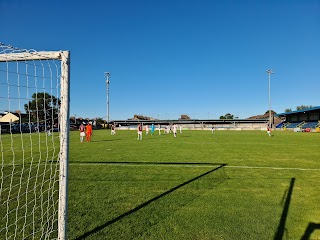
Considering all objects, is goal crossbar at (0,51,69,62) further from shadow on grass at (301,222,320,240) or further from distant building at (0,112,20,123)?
shadow on grass at (301,222,320,240)

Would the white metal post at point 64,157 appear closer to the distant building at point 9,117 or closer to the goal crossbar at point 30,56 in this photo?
the goal crossbar at point 30,56

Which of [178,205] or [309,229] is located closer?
[309,229]

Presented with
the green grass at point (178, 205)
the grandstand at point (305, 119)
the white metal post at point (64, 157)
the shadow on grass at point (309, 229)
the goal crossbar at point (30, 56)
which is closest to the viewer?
the white metal post at point (64, 157)

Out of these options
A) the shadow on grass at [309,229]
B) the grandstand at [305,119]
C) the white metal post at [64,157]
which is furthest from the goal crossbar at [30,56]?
the grandstand at [305,119]

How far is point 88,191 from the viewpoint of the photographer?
620 cm

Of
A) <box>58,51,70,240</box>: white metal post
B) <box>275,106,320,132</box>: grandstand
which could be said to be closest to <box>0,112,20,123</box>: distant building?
<box>58,51,70,240</box>: white metal post

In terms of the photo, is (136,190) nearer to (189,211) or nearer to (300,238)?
(189,211)

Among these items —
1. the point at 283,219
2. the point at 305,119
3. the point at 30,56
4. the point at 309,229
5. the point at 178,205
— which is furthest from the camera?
the point at 305,119

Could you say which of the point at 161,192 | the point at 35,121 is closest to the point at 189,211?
the point at 161,192

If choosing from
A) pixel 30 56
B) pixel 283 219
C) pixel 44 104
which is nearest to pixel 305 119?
pixel 283 219

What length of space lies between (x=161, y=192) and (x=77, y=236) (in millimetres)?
2615

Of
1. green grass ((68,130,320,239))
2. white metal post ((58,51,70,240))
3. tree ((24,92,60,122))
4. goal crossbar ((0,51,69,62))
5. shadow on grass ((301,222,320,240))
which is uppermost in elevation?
goal crossbar ((0,51,69,62))

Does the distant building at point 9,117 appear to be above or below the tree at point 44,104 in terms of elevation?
below

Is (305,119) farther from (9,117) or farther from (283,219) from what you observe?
(9,117)
